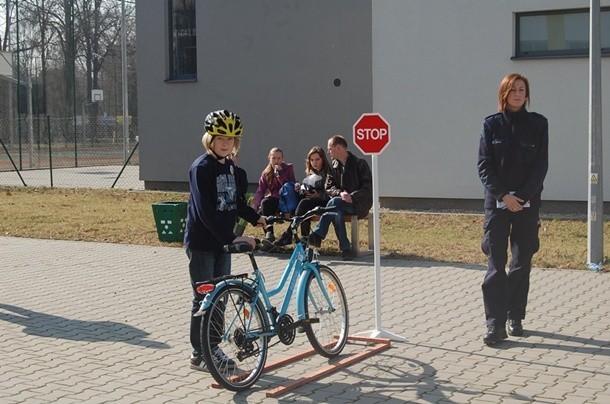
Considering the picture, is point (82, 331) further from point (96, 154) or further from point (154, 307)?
point (96, 154)

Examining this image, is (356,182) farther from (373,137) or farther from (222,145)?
(222,145)

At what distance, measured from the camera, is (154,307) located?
966 cm

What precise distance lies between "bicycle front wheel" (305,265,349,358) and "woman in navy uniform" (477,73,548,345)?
3.88 ft

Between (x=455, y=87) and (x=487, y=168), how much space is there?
391 inches

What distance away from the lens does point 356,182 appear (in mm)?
12305

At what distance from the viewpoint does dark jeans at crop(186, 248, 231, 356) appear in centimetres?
692

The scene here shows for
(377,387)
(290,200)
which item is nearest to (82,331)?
(377,387)

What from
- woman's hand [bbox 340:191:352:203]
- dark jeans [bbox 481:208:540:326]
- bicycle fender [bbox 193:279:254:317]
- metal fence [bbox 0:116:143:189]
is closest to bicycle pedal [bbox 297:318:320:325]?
bicycle fender [bbox 193:279:254:317]

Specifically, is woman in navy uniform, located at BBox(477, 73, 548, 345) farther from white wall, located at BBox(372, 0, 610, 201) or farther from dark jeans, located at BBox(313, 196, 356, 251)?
white wall, located at BBox(372, 0, 610, 201)

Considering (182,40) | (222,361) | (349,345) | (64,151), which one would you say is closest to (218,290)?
(222,361)

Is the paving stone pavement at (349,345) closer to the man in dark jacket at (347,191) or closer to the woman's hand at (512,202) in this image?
the man in dark jacket at (347,191)

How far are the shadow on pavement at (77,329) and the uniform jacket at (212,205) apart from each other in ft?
4.79

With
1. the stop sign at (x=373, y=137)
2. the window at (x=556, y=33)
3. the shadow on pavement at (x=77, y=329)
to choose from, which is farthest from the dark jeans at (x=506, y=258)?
the window at (x=556, y=33)

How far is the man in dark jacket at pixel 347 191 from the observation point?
1217 cm
